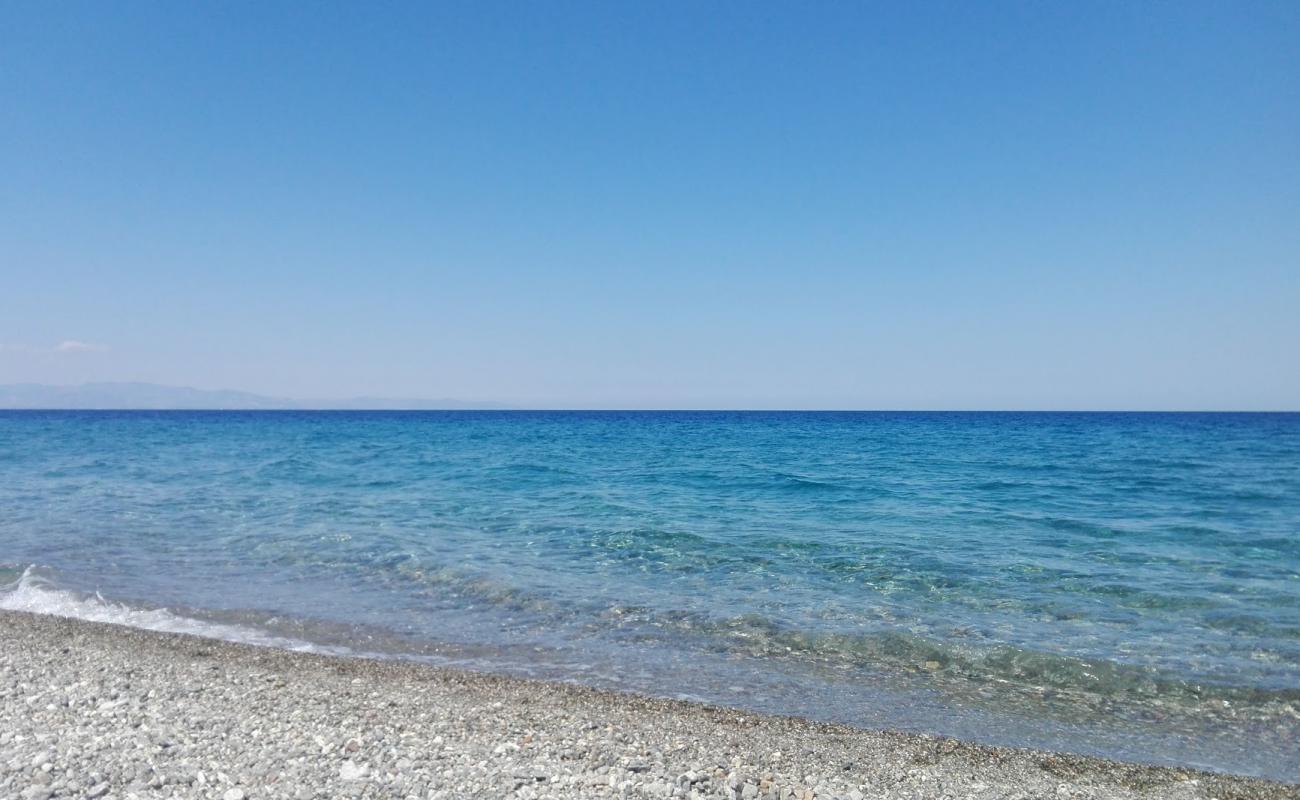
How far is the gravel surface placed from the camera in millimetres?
5383

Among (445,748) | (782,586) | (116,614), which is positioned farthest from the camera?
(782,586)

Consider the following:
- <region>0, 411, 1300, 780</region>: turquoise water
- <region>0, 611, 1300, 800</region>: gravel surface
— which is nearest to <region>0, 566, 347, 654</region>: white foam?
<region>0, 411, 1300, 780</region>: turquoise water

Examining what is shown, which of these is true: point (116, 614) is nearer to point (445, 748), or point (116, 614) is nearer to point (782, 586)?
point (445, 748)

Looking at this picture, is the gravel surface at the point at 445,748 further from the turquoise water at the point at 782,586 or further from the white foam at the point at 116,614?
the white foam at the point at 116,614

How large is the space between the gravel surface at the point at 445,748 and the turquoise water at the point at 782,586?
2.95 ft

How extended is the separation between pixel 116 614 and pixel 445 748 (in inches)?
287

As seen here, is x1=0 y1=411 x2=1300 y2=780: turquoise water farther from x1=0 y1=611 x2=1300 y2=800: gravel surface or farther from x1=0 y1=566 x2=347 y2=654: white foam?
x1=0 y1=611 x2=1300 y2=800: gravel surface

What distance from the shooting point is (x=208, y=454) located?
38.4m

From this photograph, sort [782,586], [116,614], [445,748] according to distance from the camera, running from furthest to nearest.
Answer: [782,586] → [116,614] → [445,748]

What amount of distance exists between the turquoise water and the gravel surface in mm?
898

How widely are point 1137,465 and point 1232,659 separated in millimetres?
25841

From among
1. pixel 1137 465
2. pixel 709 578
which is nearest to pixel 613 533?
pixel 709 578

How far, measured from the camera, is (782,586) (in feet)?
39.5

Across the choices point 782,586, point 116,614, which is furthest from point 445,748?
point 116,614
